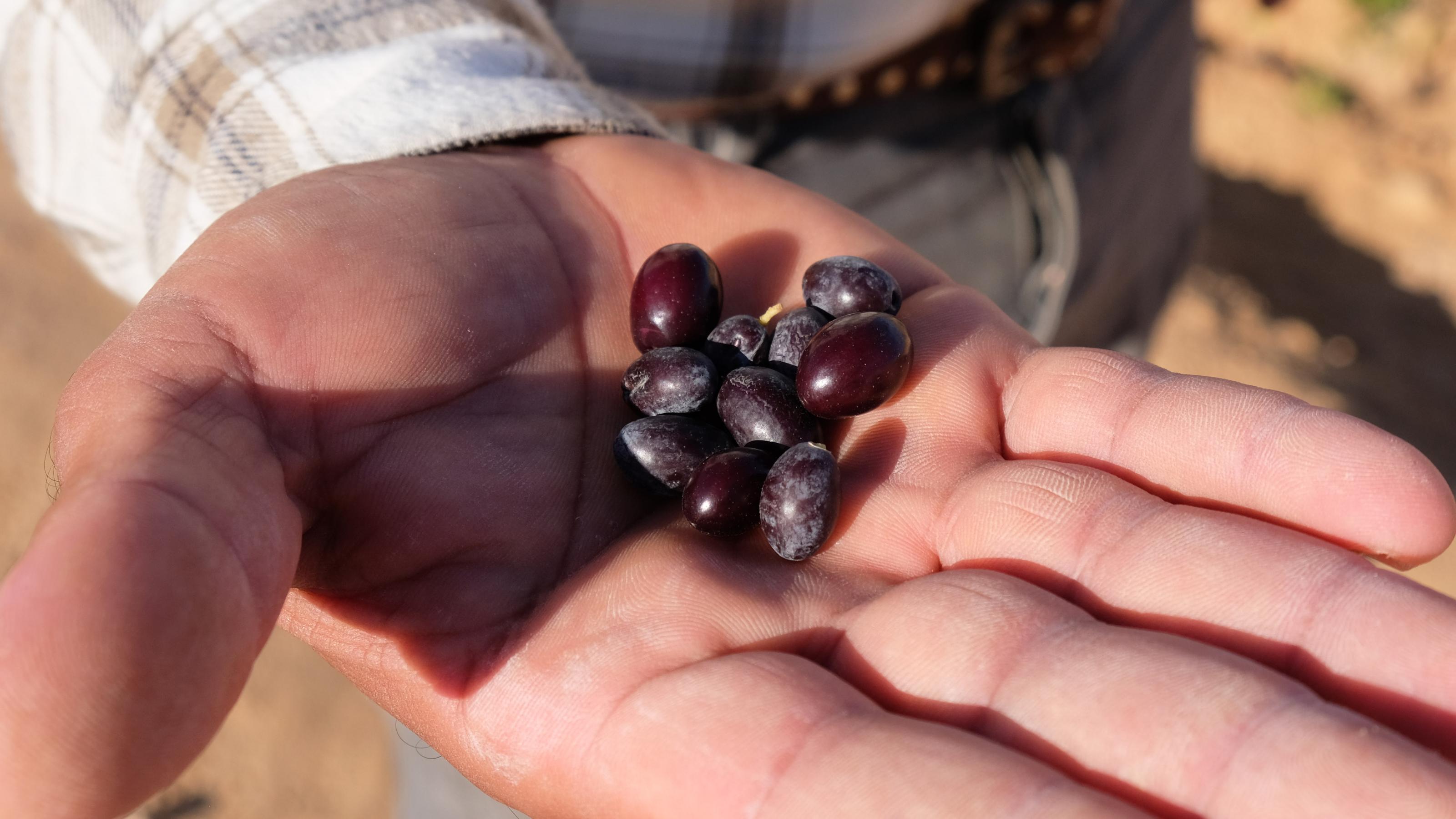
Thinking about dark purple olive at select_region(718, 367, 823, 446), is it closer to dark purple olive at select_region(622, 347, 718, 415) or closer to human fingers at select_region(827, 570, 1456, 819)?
dark purple olive at select_region(622, 347, 718, 415)

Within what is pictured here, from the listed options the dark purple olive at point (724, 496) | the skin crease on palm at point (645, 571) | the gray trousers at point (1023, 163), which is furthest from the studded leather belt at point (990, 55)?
the dark purple olive at point (724, 496)

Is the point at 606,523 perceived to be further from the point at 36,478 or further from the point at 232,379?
the point at 36,478

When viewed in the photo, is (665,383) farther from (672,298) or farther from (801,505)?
(801,505)

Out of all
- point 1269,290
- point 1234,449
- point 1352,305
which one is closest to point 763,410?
point 1234,449

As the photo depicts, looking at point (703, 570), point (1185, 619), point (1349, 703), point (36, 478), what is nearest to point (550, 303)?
point (703, 570)

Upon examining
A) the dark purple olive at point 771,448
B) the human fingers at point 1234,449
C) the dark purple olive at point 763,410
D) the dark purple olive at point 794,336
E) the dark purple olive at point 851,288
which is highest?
the human fingers at point 1234,449

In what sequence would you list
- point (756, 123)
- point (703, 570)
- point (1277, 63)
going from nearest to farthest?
1. point (703, 570)
2. point (756, 123)
3. point (1277, 63)

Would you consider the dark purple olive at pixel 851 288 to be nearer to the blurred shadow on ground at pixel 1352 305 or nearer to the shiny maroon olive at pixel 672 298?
A: the shiny maroon olive at pixel 672 298
